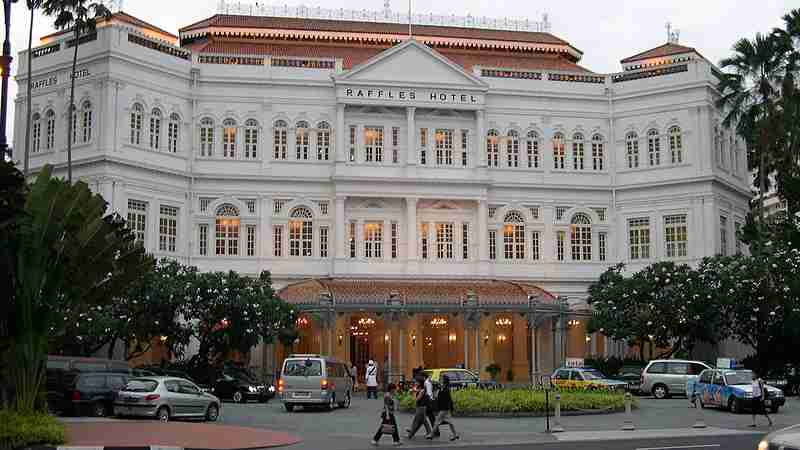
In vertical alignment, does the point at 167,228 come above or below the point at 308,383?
above

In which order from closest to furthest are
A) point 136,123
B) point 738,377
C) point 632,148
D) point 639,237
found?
1. point 738,377
2. point 136,123
3. point 639,237
4. point 632,148

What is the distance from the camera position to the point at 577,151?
59750mm

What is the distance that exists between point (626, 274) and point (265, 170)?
21.1m

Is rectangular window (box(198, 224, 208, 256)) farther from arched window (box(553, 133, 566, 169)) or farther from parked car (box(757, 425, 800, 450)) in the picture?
parked car (box(757, 425, 800, 450))

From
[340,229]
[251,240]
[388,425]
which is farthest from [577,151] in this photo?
[388,425]

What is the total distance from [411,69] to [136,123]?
15.2m

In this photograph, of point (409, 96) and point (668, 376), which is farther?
point (409, 96)

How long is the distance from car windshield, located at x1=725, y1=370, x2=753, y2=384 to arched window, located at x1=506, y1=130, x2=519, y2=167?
83.7 ft

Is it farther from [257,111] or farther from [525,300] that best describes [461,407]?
[257,111]

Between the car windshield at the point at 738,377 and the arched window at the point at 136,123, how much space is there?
32.3 metres

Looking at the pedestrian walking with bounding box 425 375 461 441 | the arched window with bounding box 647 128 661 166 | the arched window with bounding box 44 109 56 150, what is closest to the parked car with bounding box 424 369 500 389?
the pedestrian walking with bounding box 425 375 461 441

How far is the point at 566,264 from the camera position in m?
58.2

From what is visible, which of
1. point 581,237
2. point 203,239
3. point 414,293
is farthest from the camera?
point 581,237

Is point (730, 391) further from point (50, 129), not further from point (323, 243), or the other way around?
point (50, 129)
